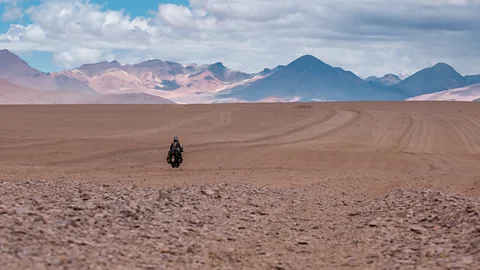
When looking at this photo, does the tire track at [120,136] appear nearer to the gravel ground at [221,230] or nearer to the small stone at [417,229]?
the gravel ground at [221,230]

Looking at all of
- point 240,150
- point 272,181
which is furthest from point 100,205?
point 240,150

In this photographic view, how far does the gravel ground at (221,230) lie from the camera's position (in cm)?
894

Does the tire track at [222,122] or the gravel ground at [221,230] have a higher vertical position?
the tire track at [222,122]

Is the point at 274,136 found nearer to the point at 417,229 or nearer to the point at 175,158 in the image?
the point at 175,158

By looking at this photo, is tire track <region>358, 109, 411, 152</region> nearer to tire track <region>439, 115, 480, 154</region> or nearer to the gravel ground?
tire track <region>439, 115, 480, 154</region>

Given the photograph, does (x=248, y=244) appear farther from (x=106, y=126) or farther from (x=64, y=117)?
(x=64, y=117)

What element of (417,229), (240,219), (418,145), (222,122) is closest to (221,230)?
(240,219)

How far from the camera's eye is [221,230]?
11047 mm

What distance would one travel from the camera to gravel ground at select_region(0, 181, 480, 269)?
8.94 m

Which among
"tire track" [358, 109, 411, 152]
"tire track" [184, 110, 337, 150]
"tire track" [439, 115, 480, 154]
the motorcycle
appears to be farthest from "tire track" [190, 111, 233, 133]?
the motorcycle

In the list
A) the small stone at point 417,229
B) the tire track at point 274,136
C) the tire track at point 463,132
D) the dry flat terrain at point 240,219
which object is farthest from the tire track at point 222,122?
the small stone at point 417,229

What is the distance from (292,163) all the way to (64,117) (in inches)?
1543

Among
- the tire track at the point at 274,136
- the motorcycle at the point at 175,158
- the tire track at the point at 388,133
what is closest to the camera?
the motorcycle at the point at 175,158

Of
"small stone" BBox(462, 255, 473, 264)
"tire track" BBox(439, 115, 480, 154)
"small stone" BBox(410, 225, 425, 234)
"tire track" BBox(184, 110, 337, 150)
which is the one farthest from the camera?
"tire track" BBox(439, 115, 480, 154)
